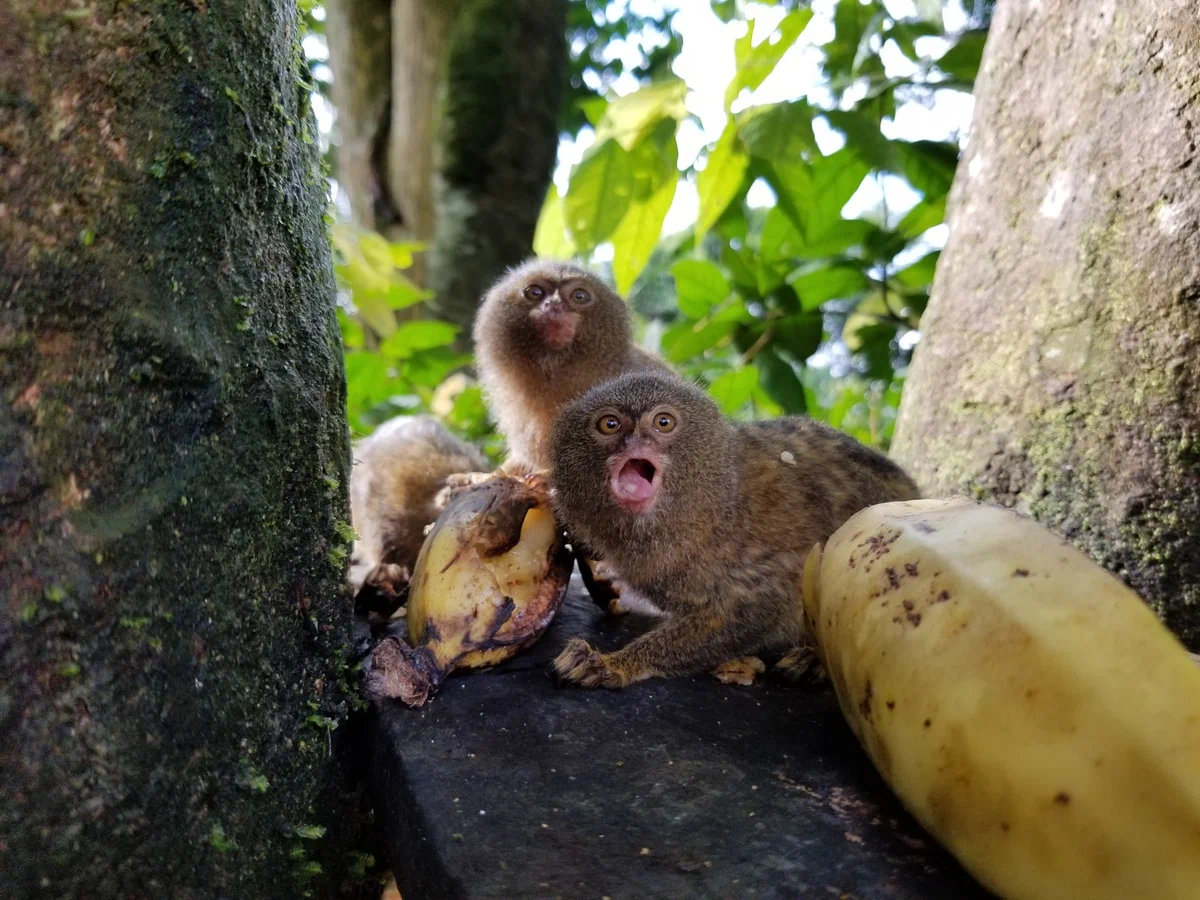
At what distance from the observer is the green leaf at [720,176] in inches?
113

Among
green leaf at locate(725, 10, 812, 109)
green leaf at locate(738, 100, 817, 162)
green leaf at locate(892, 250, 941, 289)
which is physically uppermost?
green leaf at locate(725, 10, 812, 109)

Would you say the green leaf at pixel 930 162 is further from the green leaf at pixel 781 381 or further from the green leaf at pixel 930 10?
the green leaf at pixel 781 381

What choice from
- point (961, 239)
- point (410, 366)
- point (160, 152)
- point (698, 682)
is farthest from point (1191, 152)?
point (410, 366)

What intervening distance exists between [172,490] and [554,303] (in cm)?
187

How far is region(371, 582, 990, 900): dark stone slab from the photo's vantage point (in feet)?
3.70

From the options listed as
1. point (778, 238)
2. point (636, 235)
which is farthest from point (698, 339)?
point (636, 235)

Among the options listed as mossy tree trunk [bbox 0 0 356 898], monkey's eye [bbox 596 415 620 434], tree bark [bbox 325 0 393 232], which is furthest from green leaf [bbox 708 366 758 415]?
tree bark [bbox 325 0 393 232]

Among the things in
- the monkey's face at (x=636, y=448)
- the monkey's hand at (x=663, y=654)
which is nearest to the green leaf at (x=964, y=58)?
the monkey's face at (x=636, y=448)

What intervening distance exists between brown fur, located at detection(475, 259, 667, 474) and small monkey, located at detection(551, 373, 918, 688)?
2.64 feet

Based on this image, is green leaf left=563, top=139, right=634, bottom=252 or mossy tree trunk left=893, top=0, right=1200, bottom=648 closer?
mossy tree trunk left=893, top=0, right=1200, bottom=648

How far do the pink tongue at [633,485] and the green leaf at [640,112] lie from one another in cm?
129

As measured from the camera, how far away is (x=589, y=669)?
67.9 inches

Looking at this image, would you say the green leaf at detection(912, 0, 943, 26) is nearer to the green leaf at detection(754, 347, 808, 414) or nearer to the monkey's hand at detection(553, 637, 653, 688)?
the green leaf at detection(754, 347, 808, 414)

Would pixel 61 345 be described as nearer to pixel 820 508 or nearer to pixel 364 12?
pixel 820 508
